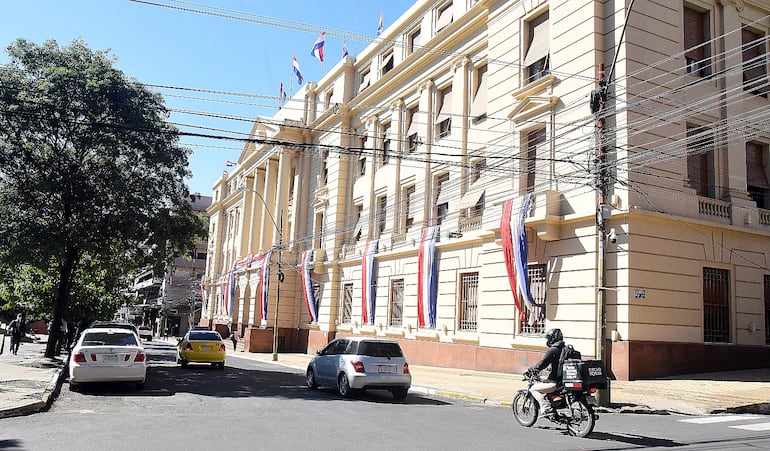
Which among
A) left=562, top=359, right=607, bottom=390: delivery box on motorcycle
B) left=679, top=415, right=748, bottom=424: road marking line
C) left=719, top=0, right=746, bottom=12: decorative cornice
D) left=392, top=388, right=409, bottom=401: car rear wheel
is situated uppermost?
left=719, top=0, right=746, bottom=12: decorative cornice

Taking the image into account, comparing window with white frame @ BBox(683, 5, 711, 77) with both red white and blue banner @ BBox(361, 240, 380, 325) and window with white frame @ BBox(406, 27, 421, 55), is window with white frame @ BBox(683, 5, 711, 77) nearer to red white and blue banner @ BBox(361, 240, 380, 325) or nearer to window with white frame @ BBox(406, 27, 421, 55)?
window with white frame @ BBox(406, 27, 421, 55)

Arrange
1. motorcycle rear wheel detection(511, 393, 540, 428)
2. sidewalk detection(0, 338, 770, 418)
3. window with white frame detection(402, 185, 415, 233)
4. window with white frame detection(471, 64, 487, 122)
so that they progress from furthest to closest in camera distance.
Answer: window with white frame detection(402, 185, 415, 233) < window with white frame detection(471, 64, 487, 122) < sidewalk detection(0, 338, 770, 418) < motorcycle rear wheel detection(511, 393, 540, 428)

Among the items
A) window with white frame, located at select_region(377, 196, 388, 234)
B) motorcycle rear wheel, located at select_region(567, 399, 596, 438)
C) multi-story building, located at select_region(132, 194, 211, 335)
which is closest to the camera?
motorcycle rear wheel, located at select_region(567, 399, 596, 438)

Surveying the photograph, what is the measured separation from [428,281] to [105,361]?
13743 mm

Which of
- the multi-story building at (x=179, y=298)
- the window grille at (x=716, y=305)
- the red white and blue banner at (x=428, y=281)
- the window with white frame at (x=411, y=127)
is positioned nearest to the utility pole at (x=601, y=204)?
the window grille at (x=716, y=305)

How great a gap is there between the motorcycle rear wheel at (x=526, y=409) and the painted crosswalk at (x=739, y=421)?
3143 millimetres

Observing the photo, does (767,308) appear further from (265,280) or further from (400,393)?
(265,280)

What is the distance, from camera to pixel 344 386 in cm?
1505

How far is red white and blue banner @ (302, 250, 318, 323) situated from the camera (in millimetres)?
36000

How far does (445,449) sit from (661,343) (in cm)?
1124

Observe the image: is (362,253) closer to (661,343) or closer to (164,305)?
(661,343)

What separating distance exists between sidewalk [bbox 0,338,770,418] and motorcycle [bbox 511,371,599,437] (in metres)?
2.93

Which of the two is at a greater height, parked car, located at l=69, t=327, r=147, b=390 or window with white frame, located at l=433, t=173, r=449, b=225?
window with white frame, located at l=433, t=173, r=449, b=225

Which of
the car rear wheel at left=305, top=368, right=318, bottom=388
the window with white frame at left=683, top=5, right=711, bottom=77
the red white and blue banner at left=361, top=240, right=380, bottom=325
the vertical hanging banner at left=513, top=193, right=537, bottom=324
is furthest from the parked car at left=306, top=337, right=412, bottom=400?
the red white and blue banner at left=361, top=240, right=380, bottom=325
